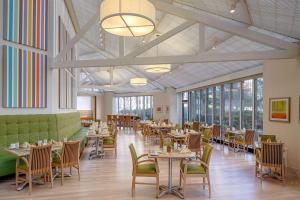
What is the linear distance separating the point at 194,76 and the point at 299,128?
7.68 metres

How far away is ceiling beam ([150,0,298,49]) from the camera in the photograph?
6.17 meters

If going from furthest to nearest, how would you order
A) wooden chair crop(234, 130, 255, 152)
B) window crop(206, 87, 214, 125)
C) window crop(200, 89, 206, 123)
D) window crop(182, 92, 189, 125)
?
window crop(182, 92, 189, 125) < window crop(200, 89, 206, 123) < window crop(206, 87, 214, 125) < wooden chair crop(234, 130, 255, 152)

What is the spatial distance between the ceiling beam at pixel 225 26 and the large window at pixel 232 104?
3383 millimetres

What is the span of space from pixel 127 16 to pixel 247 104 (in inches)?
304

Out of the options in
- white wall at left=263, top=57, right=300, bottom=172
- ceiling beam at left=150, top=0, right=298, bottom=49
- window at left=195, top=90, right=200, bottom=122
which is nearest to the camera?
ceiling beam at left=150, top=0, right=298, bottom=49

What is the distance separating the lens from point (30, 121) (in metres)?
6.57

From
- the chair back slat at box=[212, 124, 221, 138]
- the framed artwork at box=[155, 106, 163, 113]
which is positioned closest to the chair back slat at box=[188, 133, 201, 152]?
the chair back slat at box=[212, 124, 221, 138]

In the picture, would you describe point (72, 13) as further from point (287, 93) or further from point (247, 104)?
point (287, 93)

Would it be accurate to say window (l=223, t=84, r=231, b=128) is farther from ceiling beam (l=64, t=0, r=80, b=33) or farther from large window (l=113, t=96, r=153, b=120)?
large window (l=113, t=96, r=153, b=120)

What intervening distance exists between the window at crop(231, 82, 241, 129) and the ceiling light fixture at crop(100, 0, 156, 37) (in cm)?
735

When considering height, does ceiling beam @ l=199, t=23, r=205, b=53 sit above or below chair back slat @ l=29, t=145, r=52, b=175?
above

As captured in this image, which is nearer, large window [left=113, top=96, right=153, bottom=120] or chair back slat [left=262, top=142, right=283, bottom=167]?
chair back slat [left=262, top=142, right=283, bottom=167]

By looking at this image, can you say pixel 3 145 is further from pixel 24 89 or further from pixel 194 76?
pixel 194 76

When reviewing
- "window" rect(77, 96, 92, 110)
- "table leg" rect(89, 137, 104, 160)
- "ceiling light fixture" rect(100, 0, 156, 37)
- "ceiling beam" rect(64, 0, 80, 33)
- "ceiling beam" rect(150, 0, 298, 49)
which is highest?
"ceiling beam" rect(64, 0, 80, 33)
